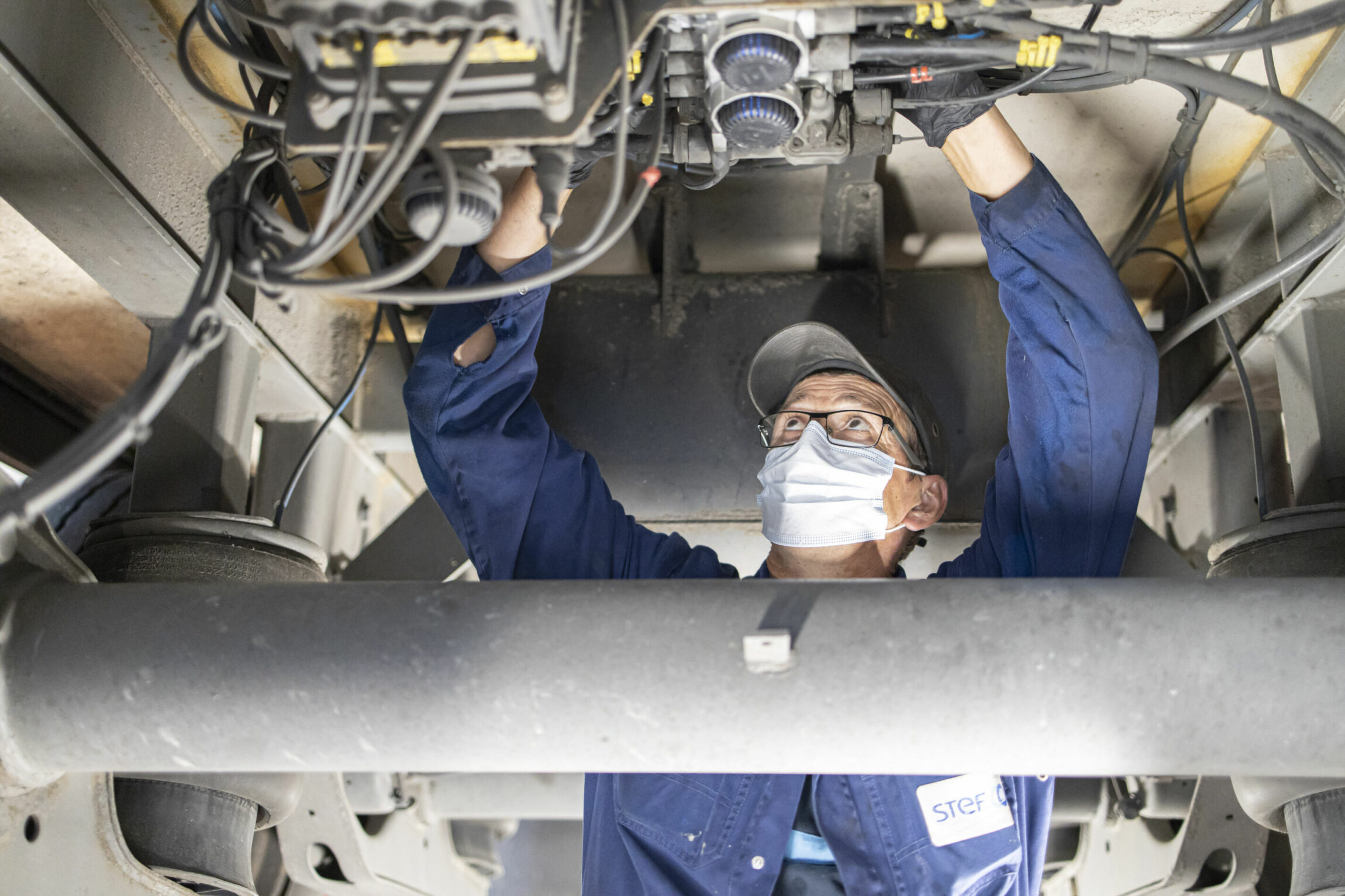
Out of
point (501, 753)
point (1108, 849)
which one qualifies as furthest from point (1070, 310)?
point (1108, 849)

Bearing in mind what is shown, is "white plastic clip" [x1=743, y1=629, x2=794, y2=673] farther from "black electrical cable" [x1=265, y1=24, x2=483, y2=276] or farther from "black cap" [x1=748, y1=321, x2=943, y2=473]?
"black cap" [x1=748, y1=321, x2=943, y2=473]

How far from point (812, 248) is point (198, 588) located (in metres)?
1.21

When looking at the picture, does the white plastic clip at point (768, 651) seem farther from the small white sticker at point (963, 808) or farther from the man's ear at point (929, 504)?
the man's ear at point (929, 504)

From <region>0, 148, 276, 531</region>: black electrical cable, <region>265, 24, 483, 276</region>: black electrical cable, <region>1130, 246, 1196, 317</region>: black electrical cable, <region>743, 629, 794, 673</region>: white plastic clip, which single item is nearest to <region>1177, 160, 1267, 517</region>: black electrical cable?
<region>1130, 246, 1196, 317</region>: black electrical cable

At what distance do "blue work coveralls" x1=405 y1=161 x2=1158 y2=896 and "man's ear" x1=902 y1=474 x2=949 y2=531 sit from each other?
18 centimetres

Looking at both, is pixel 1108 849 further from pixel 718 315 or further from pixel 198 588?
pixel 198 588

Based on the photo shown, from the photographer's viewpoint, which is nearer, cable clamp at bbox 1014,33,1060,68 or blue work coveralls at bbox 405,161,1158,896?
cable clamp at bbox 1014,33,1060,68

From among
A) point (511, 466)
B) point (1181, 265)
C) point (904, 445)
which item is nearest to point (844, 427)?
point (904, 445)

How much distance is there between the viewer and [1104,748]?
0.95 meters

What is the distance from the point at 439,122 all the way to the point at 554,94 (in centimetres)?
11

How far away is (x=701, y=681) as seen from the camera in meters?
0.96

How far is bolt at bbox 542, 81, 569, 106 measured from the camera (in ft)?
2.92

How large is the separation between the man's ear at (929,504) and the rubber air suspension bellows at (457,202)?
0.94 meters

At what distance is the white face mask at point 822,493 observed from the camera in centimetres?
146
